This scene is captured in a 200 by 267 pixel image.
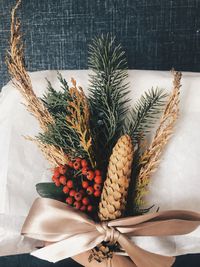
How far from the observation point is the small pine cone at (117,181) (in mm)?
514

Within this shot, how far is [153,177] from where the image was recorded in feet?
1.94

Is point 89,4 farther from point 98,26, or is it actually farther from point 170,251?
point 170,251

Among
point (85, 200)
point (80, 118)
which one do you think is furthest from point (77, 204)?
point (80, 118)

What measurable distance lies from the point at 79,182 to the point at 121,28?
13.8 inches

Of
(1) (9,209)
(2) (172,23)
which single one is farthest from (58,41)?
(1) (9,209)

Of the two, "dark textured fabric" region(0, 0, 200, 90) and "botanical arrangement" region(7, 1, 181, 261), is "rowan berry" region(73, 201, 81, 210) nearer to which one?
"botanical arrangement" region(7, 1, 181, 261)

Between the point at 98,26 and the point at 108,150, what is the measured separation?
1.00 feet

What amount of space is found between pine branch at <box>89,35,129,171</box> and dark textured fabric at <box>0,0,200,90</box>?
0.21 m

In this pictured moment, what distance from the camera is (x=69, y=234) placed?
0.55 meters

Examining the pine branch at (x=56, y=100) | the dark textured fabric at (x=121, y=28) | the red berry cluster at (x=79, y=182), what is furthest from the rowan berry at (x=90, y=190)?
the dark textured fabric at (x=121, y=28)

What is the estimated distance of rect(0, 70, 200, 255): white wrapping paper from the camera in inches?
23.2

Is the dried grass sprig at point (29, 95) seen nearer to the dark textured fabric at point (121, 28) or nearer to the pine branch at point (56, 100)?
the pine branch at point (56, 100)

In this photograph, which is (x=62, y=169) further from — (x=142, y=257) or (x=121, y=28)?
(x=121, y=28)

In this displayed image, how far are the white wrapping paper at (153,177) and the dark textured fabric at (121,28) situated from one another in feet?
0.56
